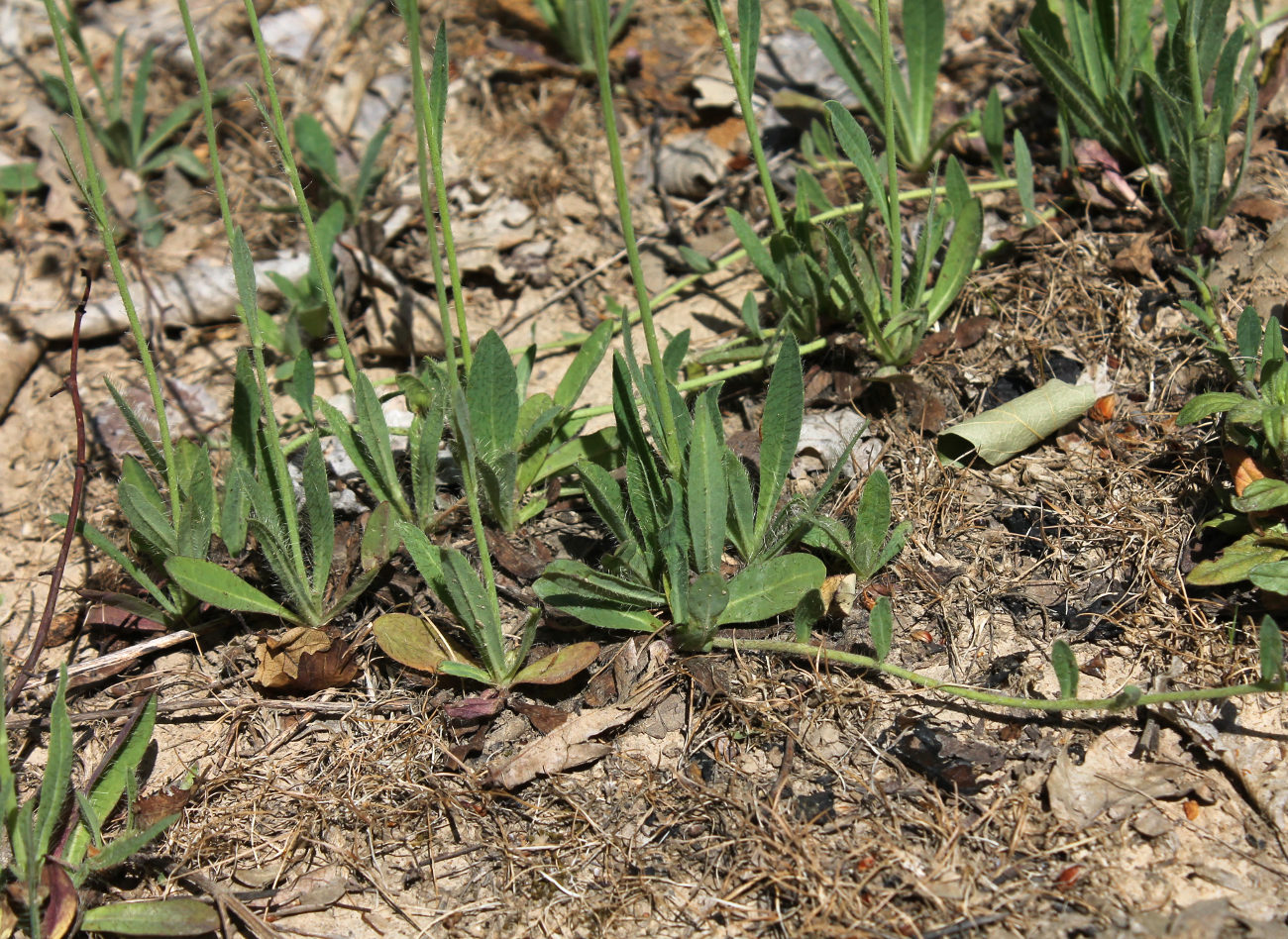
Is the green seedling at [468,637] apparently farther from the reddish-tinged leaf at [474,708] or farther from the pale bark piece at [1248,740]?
the pale bark piece at [1248,740]

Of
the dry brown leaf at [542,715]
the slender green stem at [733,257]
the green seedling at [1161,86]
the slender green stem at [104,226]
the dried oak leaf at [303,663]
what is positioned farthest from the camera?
the slender green stem at [733,257]

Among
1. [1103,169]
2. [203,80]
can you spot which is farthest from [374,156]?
[1103,169]

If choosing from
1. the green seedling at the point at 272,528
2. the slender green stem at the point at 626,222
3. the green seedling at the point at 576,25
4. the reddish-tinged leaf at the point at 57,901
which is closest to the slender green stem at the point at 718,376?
the slender green stem at the point at 626,222

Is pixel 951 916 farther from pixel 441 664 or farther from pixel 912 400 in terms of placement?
pixel 912 400

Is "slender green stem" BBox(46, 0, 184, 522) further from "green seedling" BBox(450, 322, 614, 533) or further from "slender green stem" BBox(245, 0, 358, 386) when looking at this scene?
"green seedling" BBox(450, 322, 614, 533)

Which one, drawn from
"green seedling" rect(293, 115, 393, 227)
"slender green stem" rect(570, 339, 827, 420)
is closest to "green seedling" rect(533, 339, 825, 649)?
"slender green stem" rect(570, 339, 827, 420)

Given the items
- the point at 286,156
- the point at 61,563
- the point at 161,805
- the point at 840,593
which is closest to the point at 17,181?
the point at 61,563
